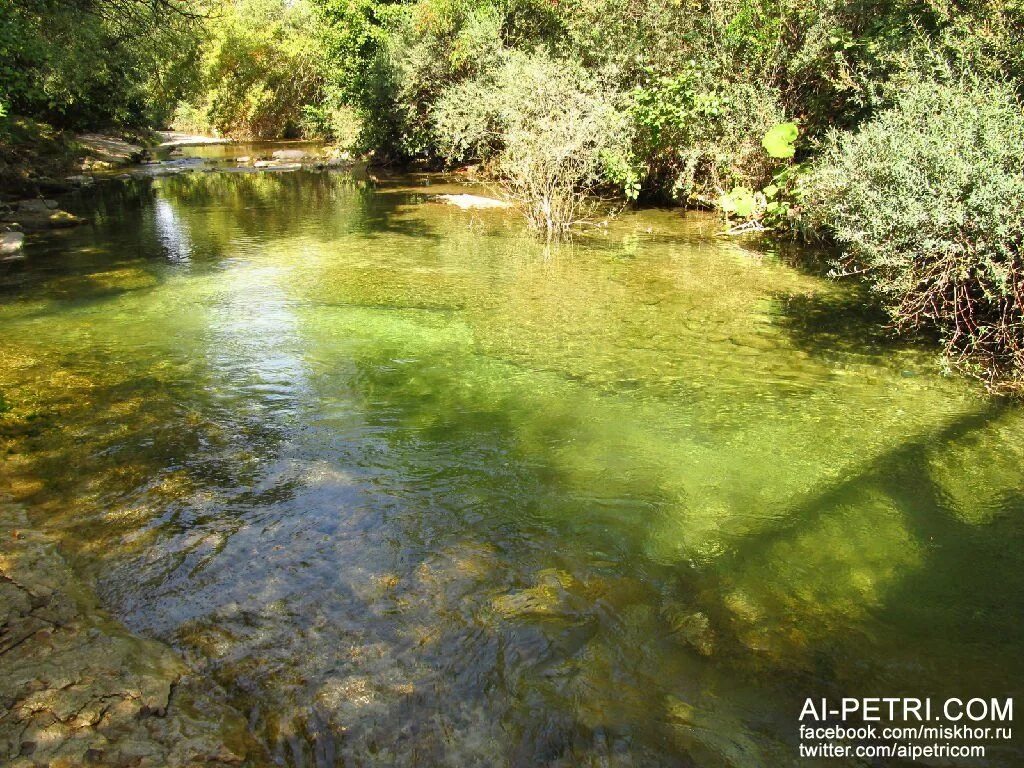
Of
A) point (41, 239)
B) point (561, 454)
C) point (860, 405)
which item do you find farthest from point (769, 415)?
point (41, 239)

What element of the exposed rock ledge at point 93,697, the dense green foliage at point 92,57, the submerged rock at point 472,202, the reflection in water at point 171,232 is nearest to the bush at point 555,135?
the submerged rock at point 472,202

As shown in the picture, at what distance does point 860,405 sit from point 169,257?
12581 mm

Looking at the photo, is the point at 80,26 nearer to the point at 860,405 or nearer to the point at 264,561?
the point at 264,561

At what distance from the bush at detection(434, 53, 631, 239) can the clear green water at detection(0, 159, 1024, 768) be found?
17.6 ft

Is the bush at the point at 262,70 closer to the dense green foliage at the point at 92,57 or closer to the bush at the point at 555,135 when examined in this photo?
the dense green foliage at the point at 92,57

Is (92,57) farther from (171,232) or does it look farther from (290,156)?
(290,156)

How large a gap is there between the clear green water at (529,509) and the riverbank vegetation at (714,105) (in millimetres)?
1462

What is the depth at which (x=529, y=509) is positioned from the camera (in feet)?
16.8

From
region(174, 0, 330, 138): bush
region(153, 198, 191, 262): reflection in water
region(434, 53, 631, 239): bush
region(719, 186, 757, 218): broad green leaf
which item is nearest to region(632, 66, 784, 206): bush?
region(719, 186, 757, 218): broad green leaf

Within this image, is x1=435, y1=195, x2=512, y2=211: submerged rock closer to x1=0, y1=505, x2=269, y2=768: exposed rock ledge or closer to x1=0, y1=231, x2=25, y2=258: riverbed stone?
x1=0, y1=231, x2=25, y2=258: riverbed stone

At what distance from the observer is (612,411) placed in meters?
6.71

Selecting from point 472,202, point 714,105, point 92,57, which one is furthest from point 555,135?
point 92,57

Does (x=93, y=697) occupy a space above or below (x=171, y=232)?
below

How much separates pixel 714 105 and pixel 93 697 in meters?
15.6
